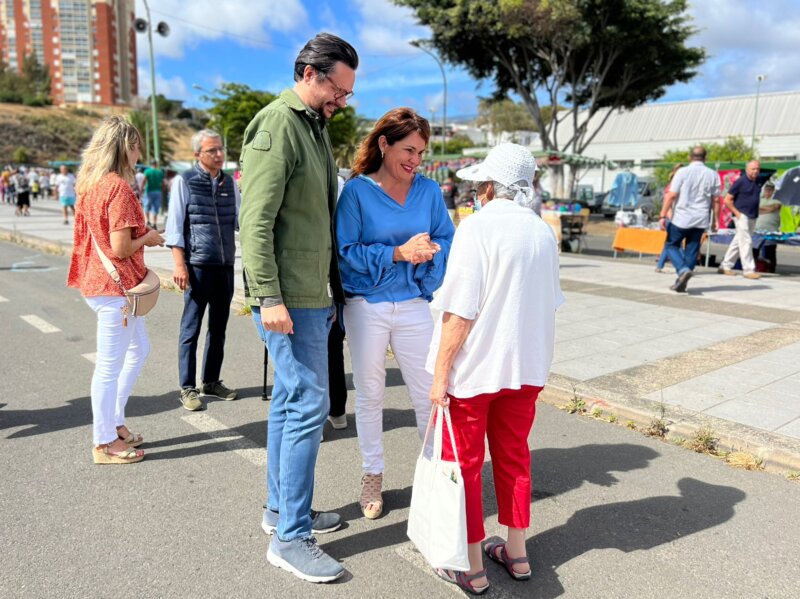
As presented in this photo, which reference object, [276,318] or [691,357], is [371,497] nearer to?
[276,318]

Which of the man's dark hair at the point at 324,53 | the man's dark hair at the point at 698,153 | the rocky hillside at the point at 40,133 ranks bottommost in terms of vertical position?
the man's dark hair at the point at 324,53

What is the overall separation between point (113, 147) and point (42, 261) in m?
10.5

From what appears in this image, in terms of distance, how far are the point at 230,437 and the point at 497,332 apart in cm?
233

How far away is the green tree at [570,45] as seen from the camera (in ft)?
74.2

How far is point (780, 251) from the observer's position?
1828 cm

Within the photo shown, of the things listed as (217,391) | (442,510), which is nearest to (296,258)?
(442,510)

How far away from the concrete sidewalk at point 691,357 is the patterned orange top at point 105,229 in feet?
10.0

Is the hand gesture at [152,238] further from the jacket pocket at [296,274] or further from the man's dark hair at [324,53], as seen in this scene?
the man's dark hair at [324,53]

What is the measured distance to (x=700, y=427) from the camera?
4074 millimetres

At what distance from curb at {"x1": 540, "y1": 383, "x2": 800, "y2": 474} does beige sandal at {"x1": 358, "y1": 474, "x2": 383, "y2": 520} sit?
201 cm

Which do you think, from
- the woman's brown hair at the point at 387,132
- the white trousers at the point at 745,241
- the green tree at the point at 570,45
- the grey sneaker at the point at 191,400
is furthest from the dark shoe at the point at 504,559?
the green tree at the point at 570,45

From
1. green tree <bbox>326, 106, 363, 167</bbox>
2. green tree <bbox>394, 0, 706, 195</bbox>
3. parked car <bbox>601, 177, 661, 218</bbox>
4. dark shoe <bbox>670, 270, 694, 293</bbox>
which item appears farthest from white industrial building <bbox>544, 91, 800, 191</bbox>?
dark shoe <bbox>670, 270, 694, 293</bbox>

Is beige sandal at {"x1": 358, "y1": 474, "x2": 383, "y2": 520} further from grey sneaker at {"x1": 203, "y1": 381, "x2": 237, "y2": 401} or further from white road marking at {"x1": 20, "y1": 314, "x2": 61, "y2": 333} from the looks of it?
white road marking at {"x1": 20, "y1": 314, "x2": 61, "y2": 333}

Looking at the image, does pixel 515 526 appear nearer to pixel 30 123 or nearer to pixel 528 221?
pixel 528 221
